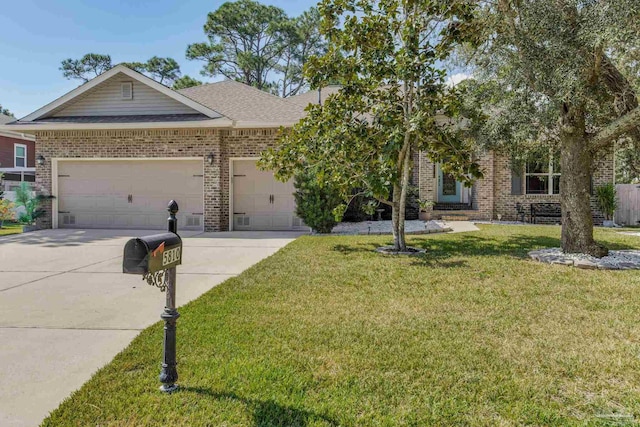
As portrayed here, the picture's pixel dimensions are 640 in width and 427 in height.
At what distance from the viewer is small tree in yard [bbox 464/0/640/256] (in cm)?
600

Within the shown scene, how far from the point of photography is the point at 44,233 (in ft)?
39.6

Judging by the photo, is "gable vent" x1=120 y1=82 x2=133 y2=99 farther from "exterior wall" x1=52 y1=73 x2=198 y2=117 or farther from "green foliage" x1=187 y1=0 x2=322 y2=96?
"green foliage" x1=187 y1=0 x2=322 y2=96

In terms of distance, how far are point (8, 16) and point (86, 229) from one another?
22.3 feet

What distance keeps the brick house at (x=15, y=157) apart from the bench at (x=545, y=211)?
22841mm

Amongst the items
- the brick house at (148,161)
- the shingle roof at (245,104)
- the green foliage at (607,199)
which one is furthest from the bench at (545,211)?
the shingle roof at (245,104)

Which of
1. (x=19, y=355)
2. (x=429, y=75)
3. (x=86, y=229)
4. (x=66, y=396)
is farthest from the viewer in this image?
(x=86, y=229)

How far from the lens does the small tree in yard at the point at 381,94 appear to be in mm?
7625

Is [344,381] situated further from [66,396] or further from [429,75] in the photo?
[429,75]

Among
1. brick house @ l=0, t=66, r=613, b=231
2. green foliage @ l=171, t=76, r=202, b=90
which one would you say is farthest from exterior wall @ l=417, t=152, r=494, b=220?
green foliage @ l=171, t=76, r=202, b=90

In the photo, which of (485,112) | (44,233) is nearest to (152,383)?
(485,112)

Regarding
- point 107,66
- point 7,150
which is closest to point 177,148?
point 7,150

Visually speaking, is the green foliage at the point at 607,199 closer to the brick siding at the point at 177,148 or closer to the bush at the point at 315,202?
the brick siding at the point at 177,148

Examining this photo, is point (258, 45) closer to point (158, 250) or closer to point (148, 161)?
point (148, 161)

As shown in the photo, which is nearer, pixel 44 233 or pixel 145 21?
pixel 44 233
